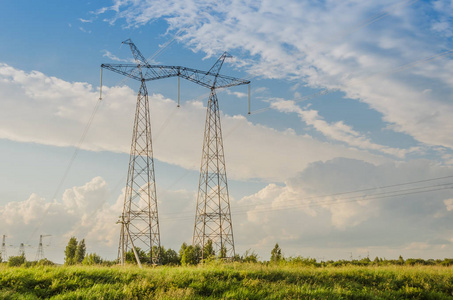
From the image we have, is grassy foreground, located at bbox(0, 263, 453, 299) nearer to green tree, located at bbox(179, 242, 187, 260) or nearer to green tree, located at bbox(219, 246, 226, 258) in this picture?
green tree, located at bbox(219, 246, 226, 258)

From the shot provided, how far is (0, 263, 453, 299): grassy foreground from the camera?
18859 mm

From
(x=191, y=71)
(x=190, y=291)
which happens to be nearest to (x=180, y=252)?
(x=191, y=71)

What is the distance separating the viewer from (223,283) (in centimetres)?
2150

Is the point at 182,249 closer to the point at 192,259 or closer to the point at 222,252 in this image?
the point at 192,259

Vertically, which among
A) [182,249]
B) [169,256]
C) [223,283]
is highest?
[182,249]

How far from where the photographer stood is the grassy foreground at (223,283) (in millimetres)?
18859

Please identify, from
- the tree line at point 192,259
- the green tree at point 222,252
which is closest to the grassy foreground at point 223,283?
the tree line at point 192,259

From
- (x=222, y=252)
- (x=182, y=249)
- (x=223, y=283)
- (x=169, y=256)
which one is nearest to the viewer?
(x=223, y=283)

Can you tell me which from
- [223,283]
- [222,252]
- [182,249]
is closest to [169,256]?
[182,249]

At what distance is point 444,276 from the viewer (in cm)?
2680

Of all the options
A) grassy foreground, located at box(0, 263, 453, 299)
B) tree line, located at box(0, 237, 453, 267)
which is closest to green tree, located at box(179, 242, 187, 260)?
tree line, located at box(0, 237, 453, 267)

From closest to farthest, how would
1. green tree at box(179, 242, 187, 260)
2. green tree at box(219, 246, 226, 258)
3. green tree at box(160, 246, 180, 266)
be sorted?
green tree at box(219, 246, 226, 258) < green tree at box(179, 242, 187, 260) < green tree at box(160, 246, 180, 266)

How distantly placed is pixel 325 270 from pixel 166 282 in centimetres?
1128

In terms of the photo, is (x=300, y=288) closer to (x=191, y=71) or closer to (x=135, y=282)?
(x=135, y=282)
